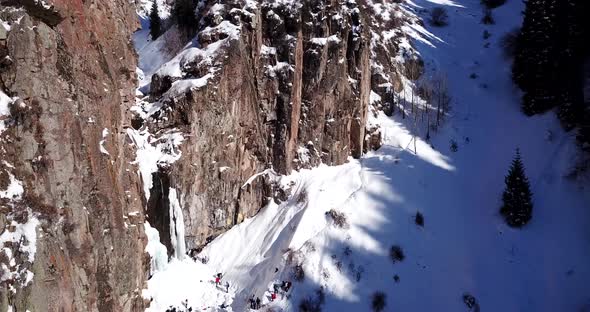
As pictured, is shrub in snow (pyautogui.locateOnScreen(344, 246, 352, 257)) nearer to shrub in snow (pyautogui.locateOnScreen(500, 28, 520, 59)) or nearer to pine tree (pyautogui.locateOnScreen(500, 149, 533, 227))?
pine tree (pyautogui.locateOnScreen(500, 149, 533, 227))

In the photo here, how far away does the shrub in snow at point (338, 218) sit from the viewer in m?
26.4

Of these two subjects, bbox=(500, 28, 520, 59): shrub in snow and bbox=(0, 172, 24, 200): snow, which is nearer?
bbox=(0, 172, 24, 200): snow

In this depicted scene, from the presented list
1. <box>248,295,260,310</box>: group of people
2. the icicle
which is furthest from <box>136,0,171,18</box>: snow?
<box>248,295,260,310</box>: group of people

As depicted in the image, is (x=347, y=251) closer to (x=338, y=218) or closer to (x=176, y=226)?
(x=338, y=218)

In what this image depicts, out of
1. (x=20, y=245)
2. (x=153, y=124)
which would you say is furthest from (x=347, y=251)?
(x=20, y=245)

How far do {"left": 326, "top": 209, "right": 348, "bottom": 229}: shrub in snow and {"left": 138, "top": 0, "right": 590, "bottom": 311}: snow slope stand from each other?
0.40 metres

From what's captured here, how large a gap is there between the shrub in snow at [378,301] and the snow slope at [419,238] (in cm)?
30

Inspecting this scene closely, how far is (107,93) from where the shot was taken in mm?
15914

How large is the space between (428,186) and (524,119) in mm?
12047

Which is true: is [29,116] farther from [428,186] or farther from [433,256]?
[428,186]

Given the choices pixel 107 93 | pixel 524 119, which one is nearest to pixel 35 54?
pixel 107 93

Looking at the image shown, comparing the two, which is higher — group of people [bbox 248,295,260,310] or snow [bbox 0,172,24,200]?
snow [bbox 0,172,24,200]

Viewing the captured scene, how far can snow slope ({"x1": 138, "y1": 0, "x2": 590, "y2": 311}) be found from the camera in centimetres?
2280

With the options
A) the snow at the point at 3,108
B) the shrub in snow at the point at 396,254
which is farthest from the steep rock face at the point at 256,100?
the snow at the point at 3,108
